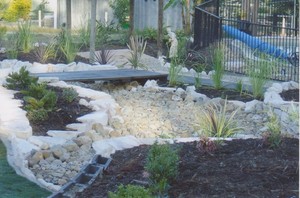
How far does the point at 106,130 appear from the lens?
8.34 meters

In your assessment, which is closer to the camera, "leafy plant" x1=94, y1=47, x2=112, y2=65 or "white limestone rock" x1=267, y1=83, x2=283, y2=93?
"white limestone rock" x1=267, y1=83, x2=283, y2=93

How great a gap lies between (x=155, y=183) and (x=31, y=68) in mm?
8352

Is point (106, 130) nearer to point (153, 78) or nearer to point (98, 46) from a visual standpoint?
point (153, 78)

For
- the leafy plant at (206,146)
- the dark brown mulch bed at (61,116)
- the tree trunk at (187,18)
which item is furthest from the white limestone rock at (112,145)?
the tree trunk at (187,18)

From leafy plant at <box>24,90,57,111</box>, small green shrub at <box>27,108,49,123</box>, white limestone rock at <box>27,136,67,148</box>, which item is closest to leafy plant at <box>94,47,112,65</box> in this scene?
leafy plant at <box>24,90,57,111</box>

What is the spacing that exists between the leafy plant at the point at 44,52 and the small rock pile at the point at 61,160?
7117 millimetres

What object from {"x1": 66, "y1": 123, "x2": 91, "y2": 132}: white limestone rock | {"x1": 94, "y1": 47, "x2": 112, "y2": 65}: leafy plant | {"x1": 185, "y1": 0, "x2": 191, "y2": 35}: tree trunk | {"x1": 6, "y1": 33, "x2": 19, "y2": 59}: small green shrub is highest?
{"x1": 185, "y1": 0, "x2": 191, "y2": 35}: tree trunk

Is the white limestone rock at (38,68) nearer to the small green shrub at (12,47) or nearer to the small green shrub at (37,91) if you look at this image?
the small green shrub at (12,47)

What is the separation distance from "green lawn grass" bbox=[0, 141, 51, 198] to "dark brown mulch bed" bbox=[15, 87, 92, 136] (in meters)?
1.16

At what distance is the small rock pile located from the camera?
22.6 ft

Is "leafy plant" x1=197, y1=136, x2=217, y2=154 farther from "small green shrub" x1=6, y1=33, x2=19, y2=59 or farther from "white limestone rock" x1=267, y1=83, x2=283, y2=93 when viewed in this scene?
"small green shrub" x1=6, y1=33, x2=19, y2=59

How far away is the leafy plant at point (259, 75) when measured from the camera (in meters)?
10.8

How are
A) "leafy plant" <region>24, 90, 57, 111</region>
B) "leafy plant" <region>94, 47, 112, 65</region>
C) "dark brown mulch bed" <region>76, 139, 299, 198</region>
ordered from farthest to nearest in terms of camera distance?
"leafy plant" <region>94, 47, 112, 65</region>
"leafy plant" <region>24, 90, 57, 111</region>
"dark brown mulch bed" <region>76, 139, 299, 198</region>

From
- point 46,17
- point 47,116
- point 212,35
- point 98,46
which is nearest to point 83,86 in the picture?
point 47,116
